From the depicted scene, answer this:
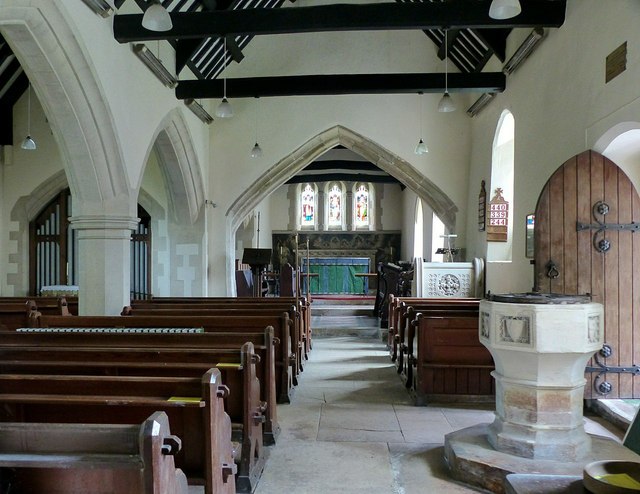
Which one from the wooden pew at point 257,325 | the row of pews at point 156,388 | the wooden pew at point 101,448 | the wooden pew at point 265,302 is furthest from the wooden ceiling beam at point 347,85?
the wooden pew at point 101,448

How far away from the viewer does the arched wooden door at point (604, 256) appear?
3740 millimetres

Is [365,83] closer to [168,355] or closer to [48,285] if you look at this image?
[168,355]

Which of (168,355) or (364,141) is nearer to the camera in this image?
(168,355)

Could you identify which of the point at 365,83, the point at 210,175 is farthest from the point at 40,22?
the point at 210,175

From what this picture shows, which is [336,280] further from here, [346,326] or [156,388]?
[156,388]

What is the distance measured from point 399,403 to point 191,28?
4.04 meters

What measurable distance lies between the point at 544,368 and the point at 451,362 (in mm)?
1507

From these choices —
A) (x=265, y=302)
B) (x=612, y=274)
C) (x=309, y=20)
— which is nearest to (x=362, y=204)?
(x=265, y=302)

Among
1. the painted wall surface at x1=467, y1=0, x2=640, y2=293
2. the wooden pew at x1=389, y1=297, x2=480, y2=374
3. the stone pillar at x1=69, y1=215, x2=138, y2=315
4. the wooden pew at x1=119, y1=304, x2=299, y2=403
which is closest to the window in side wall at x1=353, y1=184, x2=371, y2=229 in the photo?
the painted wall surface at x1=467, y1=0, x2=640, y2=293

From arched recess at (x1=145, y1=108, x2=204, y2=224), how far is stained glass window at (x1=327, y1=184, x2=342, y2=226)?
26.2ft

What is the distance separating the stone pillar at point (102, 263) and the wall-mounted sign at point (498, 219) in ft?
15.0

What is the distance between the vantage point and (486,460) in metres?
2.60

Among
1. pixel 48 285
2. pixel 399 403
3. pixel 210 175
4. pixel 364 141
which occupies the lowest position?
pixel 399 403

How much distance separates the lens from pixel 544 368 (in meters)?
2.60
